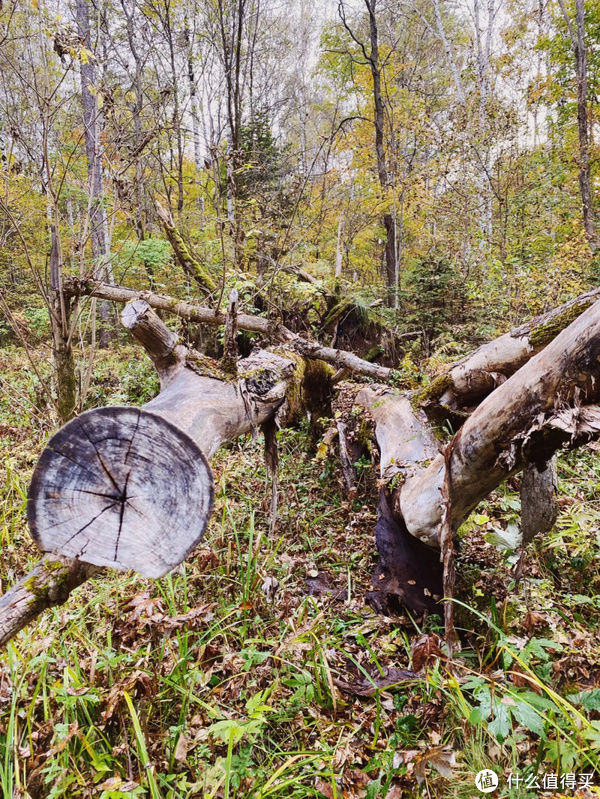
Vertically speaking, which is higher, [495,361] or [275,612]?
[495,361]

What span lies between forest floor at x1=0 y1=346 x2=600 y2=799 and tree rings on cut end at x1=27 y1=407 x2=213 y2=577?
75 cm

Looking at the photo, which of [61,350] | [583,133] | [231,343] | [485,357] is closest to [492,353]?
[485,357]

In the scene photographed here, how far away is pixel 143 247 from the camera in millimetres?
7820

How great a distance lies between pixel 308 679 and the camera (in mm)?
2160

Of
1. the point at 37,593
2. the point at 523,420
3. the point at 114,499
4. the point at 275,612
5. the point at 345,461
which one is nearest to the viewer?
the point at 37,593

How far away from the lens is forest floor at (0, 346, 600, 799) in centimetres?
168

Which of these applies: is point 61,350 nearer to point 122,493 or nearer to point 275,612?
point 122,493

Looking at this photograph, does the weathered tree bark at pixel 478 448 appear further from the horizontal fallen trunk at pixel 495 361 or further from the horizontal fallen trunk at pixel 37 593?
the horizontal fallen trunk at pixel 37 593

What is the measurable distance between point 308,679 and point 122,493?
1447mm

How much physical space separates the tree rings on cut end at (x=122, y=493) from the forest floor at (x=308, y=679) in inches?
29.7

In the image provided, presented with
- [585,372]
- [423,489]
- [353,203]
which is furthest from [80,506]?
[353,203]

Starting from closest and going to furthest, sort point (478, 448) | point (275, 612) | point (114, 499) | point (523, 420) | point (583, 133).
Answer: point (114, 499)
point (523, 420)
point (478, 448)
point (275, 612)
point (583, 133)

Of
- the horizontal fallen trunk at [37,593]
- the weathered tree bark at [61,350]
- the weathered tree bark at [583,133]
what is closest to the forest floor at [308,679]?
the horizontal fallen trunk at [37,593]

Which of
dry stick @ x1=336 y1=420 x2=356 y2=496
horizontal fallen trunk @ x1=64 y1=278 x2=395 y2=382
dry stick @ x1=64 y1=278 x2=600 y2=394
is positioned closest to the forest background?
dry stick @ x1=336 y1=420 x2=356 y2=496
